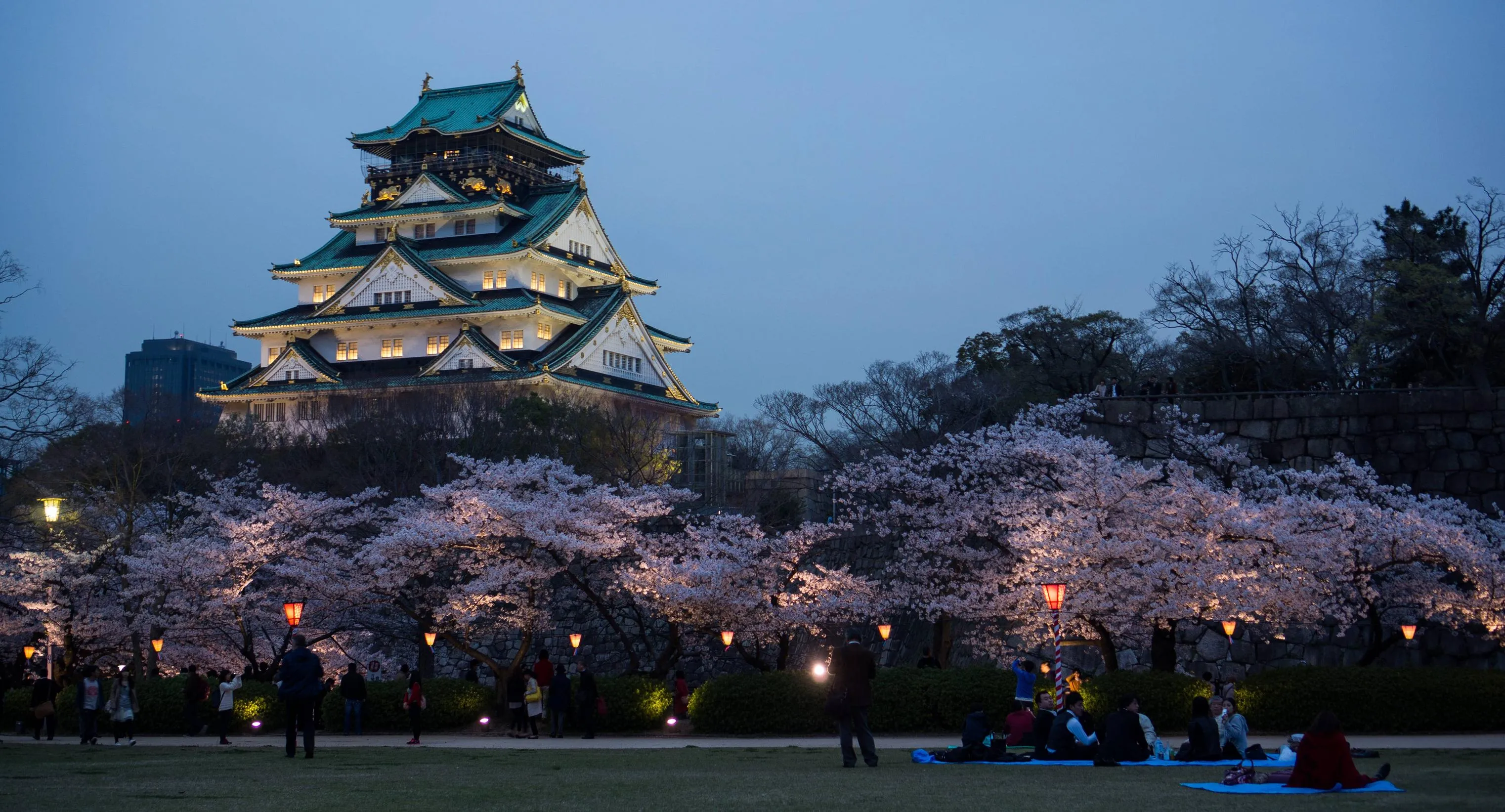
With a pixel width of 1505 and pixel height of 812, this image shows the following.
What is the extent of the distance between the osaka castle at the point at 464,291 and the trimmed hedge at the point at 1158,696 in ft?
104

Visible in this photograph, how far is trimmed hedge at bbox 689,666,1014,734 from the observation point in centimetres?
2086

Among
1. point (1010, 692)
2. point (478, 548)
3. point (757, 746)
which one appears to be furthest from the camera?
point (478, 548)

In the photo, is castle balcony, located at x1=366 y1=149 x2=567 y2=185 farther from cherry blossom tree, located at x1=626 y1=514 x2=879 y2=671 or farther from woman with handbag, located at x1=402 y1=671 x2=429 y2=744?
woman with handbag, located at x1=402 y1=671 x2=429 y2=744

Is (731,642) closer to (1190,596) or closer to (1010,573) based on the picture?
(1010,573)

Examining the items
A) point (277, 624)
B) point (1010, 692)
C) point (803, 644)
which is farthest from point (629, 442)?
point (1010, 692)

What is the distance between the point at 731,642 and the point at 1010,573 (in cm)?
509

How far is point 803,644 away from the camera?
34875mm

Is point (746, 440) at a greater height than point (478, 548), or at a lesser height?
greater

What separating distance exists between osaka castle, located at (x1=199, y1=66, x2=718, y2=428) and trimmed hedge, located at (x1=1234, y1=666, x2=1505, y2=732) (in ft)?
108

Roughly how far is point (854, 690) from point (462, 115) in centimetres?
5396

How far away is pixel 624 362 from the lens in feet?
186

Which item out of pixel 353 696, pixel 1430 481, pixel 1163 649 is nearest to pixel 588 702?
pixel 353 696

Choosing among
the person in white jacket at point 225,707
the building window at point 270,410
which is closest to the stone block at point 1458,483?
the person in white jacket at point 225,707

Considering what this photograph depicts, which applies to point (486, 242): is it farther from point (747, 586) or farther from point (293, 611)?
point (293, 611)
